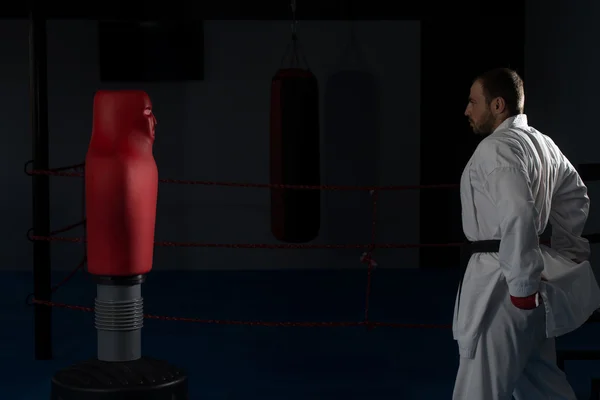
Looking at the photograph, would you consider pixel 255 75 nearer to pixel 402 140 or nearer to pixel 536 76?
pixel 402 140

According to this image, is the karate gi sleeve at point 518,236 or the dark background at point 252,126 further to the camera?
the dark background at point 252,126

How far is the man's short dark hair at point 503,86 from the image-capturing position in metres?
2.43

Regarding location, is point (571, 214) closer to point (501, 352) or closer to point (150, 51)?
point (501, 352)

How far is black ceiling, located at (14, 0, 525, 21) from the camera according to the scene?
5602 mm

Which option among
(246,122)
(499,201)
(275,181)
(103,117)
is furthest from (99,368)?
(246,122)

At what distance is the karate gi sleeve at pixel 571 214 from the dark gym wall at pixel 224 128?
5137mm

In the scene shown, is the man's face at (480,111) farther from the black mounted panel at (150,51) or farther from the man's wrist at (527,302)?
the black mounted panel at (150,51)

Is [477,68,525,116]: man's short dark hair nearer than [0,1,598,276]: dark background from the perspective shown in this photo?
Yes

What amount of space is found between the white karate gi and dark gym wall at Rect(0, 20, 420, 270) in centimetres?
521

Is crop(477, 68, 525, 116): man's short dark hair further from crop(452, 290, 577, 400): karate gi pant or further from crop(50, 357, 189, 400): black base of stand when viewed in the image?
crop(50, 357, 189, 400): black base of stand

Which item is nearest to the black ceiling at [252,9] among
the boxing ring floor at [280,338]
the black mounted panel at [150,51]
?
the black mounted panel at [150,51]

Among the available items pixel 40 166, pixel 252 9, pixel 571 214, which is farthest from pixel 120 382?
pixel 252 9

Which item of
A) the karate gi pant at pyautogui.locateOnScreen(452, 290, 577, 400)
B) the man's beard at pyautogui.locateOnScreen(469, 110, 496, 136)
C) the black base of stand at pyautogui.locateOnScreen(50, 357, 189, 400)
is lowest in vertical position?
the karate gi pant at pyautogui.locateOnScreen(452, 290, 577, 400)

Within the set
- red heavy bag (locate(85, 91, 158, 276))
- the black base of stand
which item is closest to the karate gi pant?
the black base of stand
